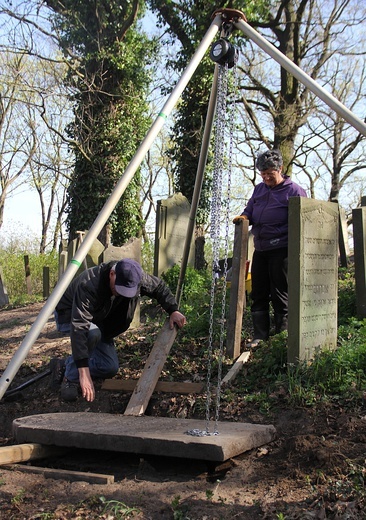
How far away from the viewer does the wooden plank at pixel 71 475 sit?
3547 millimetres

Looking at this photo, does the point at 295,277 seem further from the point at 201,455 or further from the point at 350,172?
the point at 350,172

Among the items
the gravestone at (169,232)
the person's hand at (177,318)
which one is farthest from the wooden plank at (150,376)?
the gravestone at (169,232)

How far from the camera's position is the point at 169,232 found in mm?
10461

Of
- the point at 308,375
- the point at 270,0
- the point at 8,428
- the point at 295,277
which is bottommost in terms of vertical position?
the point at 8,428

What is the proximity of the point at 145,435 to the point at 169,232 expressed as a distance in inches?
266

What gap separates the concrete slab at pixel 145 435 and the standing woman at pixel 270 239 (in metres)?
1.93

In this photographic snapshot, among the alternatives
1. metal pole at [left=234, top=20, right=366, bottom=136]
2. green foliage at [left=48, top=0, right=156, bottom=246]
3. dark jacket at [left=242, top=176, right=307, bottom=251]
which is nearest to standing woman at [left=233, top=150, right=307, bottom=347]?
dark jacket at [left=242, top=176, right=307, bottom=251]

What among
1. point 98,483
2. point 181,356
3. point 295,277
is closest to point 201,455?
point 98,483

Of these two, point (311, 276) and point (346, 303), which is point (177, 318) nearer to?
point (311, 276)

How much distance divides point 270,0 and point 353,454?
15.9m

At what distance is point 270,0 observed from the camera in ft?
55.2

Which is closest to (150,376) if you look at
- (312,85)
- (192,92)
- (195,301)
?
(312,85)

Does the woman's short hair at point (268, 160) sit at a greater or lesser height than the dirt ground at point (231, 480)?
greater

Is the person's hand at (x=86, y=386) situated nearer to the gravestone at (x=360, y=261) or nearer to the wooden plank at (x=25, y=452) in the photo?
the wooden plank at (x=25, y=452)
